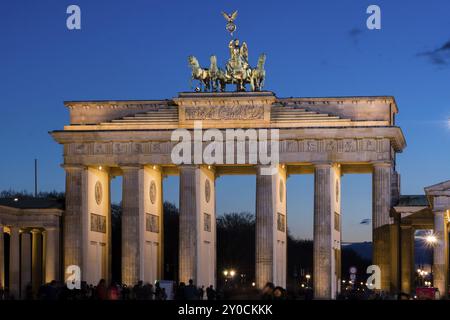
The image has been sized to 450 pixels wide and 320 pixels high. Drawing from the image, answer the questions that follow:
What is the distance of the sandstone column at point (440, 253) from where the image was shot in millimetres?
81875

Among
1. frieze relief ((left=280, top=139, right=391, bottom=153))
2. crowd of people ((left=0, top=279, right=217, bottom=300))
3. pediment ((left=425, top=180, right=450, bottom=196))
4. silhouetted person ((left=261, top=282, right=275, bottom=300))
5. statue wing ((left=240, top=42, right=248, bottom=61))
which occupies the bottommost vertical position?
crowd of people ((left=0, top=279, right=217, bottom=300))

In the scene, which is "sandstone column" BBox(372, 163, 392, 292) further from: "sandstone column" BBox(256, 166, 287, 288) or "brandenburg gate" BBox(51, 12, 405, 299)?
"sandstone column" BBox(256, 166, 287, 288)

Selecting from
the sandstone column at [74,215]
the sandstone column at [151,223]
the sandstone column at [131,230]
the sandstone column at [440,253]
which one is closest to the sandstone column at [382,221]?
the sandstone column at [440,253]

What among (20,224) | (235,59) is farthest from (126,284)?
(235,59)

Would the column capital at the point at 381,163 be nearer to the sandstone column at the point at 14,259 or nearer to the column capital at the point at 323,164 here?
the column capital at the point at 323,164

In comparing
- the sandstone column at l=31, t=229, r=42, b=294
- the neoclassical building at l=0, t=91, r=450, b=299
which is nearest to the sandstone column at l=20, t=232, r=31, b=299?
the sandstone column at l=31, t=229, r=42, b=294

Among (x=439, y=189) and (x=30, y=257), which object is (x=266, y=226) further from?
(x=30, y=257)

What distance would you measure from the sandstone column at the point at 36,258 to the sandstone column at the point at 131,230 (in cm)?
926

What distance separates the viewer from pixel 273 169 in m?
94.2

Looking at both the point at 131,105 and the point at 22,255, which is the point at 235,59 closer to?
the point at 131,105

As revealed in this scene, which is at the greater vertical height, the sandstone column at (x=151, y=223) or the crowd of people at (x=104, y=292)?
the sandstone column at (x=151, y=223)

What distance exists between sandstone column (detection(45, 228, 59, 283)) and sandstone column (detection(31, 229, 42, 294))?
3.84m

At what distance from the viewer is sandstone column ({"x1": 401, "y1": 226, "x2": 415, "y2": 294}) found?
3679 inches
